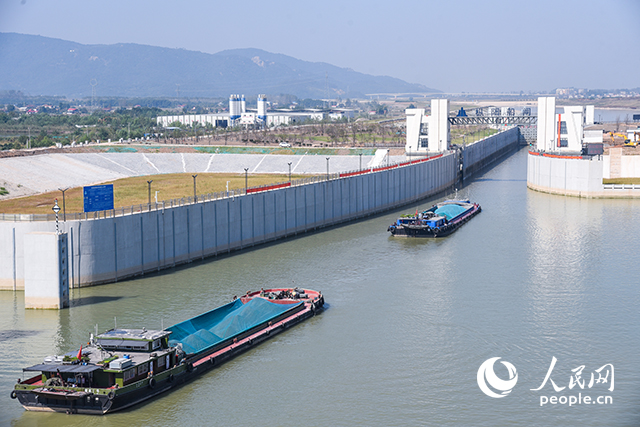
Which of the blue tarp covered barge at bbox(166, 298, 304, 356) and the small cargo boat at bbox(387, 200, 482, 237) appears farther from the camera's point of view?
the small cargo boat at bbox(387, 200, 482, 237)

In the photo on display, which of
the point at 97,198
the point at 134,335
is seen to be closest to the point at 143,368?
the point at 134,335

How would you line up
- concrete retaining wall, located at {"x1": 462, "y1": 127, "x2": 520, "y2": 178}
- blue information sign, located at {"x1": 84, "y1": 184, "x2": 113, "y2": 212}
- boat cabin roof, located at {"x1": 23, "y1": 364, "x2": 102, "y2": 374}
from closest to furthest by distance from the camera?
boat cabin roof, located at {"x1": 23, "y1": 364, "x2": 102, "y2": 374} < blue information sign, located at {"x1": 84, "y1": 184, "x2": 113, "y2": 212} < concrete retaining wall, located at {"x1": 462, "y1": 127, "x2": 520, "y2": 178}

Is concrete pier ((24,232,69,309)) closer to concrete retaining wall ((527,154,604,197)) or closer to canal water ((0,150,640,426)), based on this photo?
canal water ((0,150,640,426))

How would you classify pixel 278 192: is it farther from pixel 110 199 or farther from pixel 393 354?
pixel 393 354

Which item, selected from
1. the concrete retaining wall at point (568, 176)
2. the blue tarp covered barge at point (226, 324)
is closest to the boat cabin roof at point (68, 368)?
the blue tarp covered barge at point (226, 324)

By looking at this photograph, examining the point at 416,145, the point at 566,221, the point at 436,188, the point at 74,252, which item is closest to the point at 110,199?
the point at 74,252

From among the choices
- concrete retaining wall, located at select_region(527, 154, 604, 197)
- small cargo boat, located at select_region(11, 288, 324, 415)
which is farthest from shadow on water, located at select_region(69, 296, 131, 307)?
concrete retaining wall, located at select_region(527, 154, 604, 197)

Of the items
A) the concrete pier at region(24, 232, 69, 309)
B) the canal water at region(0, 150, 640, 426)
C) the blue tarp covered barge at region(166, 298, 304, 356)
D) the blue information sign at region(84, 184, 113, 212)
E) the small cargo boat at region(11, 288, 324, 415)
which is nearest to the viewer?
the small cargo boat at region(11, 288, 324, 415)
